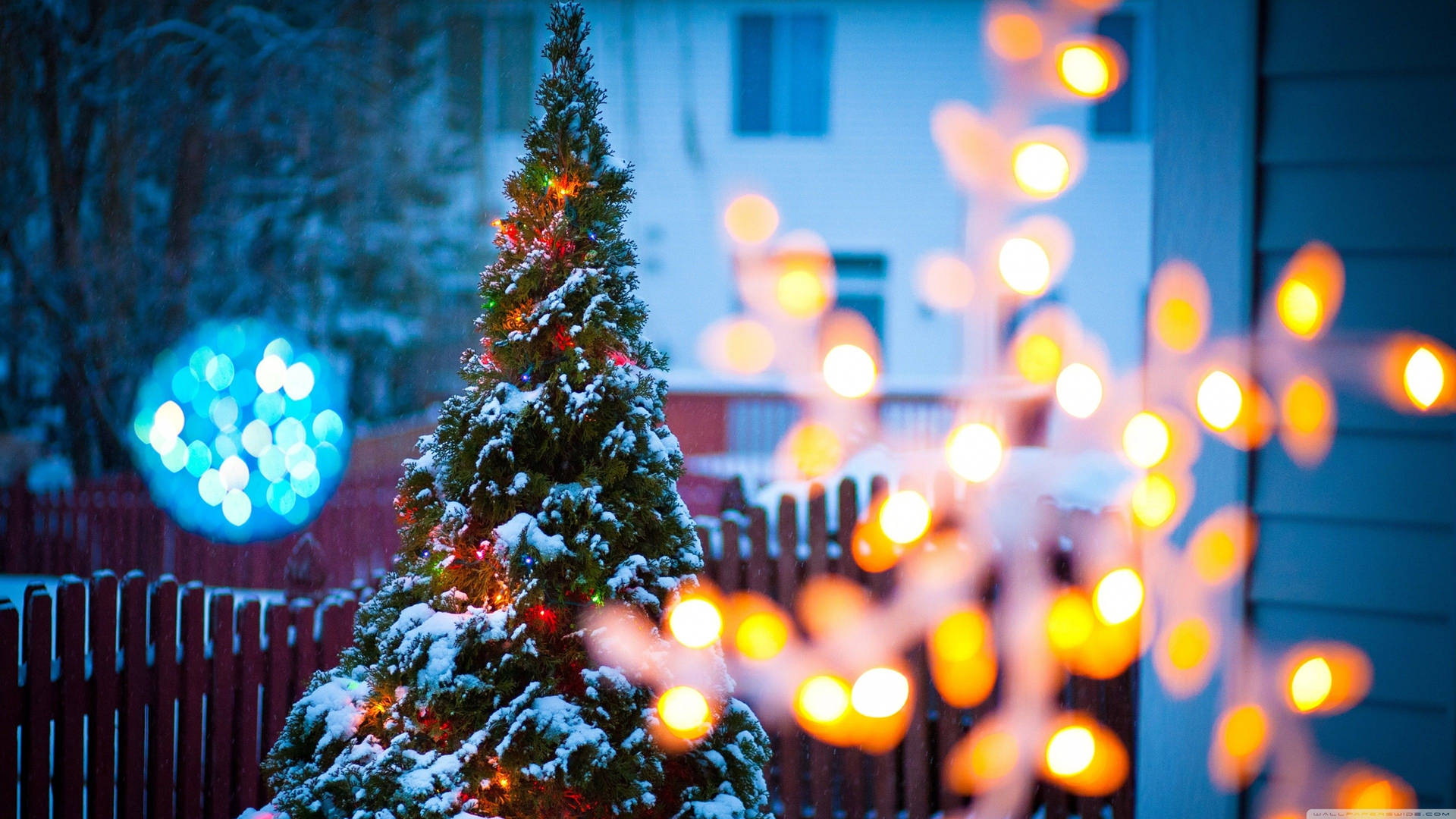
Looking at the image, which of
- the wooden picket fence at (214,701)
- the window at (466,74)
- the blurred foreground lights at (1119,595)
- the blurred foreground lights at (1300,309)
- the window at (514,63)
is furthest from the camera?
the window at (514,63)

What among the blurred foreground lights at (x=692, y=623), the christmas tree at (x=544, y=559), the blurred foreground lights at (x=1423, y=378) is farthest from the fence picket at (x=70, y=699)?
the blurred foreground lights at (x=1423, y=378)

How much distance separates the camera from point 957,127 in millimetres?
13031

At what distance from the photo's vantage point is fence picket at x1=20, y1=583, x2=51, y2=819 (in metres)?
3.07

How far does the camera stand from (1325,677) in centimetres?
228

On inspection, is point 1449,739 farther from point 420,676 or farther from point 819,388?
point 819,388

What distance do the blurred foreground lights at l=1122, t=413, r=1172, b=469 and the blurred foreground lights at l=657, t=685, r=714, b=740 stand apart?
1.19 meters

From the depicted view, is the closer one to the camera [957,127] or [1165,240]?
[1165,240]

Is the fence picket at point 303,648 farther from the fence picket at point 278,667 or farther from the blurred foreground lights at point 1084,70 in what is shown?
the blurred foreground lights at point 1084,70

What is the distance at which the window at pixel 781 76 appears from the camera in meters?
13.7

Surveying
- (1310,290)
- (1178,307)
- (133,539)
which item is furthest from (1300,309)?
(133,539)

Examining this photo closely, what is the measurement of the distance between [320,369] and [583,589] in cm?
980

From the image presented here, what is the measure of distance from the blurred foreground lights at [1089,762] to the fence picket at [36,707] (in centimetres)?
346

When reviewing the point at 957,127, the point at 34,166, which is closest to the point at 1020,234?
the point at 957,127

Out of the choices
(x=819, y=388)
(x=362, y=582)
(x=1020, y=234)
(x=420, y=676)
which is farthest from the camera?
(x=1020, y=234)
